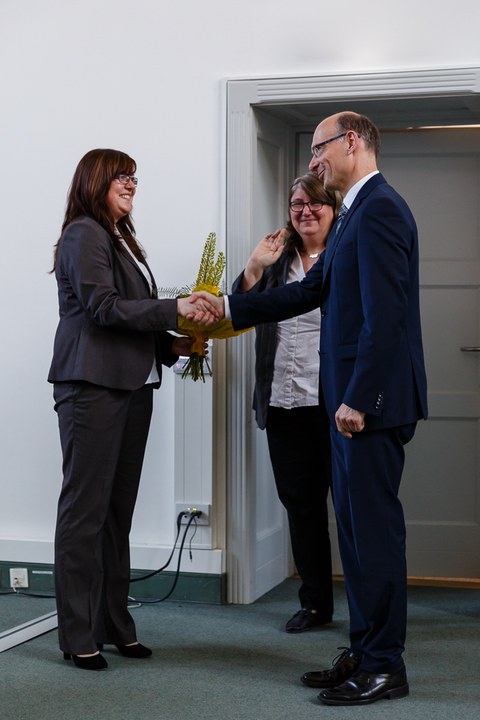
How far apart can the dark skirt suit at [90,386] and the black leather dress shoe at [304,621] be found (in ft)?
2.53

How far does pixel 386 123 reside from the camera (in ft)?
14.4

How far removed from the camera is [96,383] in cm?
315

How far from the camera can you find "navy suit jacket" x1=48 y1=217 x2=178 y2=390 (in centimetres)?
313

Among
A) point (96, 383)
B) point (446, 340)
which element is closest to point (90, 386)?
point (96, 383)

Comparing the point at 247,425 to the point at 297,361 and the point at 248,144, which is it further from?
the point at 248,144

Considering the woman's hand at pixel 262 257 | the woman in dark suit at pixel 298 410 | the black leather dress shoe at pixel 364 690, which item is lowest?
the black leather dress shoe at pixel 364 690

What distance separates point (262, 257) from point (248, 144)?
0.55 meters

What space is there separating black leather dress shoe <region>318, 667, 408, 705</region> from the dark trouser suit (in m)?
0.03

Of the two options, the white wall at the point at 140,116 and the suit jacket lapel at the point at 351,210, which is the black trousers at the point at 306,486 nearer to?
the white wall at the point at 140,116

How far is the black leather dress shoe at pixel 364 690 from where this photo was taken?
2803 mm

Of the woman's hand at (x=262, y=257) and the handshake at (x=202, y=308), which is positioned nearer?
the handshake at (x=202, y=308)

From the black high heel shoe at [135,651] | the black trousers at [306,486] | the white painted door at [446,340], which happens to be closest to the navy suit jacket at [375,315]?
the black trousers at [306,486]

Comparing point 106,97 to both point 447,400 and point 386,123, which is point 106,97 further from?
point 447,400

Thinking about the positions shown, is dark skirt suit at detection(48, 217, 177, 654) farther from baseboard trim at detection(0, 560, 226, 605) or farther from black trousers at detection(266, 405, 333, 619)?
baseboard trim at detection(0, 560, 226, 605)
